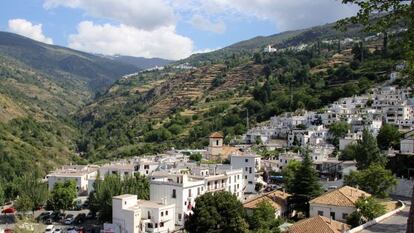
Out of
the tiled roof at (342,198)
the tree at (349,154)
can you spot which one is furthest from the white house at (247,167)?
the tiled roof at (342,198)

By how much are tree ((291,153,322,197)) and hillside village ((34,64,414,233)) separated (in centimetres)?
120

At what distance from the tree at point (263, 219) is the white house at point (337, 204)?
9.36 ft

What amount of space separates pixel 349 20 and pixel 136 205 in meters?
35.4

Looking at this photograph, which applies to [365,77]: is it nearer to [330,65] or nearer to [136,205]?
[330,65]

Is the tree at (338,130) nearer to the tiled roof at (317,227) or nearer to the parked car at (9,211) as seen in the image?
the parked car at (9,211)

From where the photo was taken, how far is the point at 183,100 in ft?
503

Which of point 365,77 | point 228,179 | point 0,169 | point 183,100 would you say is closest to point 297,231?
point 228,179

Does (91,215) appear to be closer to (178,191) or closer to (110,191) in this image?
(110,191)

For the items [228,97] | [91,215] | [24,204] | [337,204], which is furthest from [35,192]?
[228,97]

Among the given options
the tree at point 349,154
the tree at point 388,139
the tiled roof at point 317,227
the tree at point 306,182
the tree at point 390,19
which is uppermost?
the tree at point 390,19

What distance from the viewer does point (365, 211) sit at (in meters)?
29.9

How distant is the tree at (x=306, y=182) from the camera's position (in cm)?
3803

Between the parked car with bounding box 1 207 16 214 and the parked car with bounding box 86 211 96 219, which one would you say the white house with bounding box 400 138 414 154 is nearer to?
the parked car with bounding box 86 211 96 219

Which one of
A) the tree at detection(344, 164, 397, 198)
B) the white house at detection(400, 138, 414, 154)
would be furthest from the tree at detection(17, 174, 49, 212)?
the white house at detection(400, 138, 414, 154)
